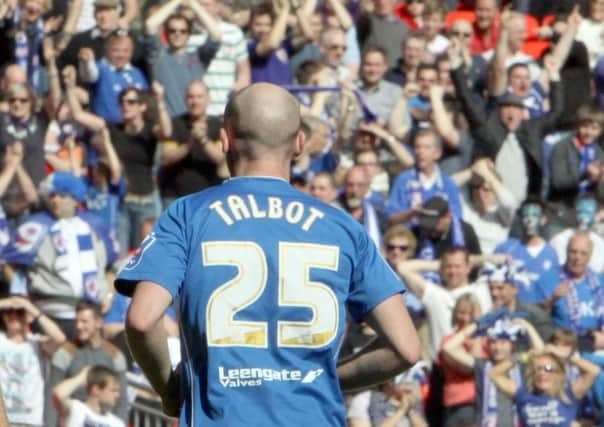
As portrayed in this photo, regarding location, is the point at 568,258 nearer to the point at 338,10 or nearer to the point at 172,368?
the point at 338,10

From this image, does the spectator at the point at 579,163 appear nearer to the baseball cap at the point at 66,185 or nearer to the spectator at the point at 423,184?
the spectator at the point at 423,184

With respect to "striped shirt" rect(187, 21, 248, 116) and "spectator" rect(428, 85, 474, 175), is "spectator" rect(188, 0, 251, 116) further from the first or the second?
"spectator" rect(428, 85, 474, 175)

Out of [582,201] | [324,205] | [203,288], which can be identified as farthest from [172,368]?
[582,201]

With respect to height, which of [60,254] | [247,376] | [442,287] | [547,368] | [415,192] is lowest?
[547,368]

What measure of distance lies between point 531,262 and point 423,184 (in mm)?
1032

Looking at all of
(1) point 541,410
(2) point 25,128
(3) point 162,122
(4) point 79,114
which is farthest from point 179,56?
(1) point 541,410

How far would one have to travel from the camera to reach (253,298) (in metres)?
5.11

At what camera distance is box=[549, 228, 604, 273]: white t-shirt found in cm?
1483

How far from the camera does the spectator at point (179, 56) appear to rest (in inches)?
615

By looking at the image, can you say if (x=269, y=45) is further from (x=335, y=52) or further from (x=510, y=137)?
(x=510, y=137)

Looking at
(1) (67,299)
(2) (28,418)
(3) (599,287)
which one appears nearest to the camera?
(2) (28,418)

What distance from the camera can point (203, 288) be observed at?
5.09 metres

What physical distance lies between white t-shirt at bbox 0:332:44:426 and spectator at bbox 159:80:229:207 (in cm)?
272

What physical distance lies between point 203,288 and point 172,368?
0.89ft
